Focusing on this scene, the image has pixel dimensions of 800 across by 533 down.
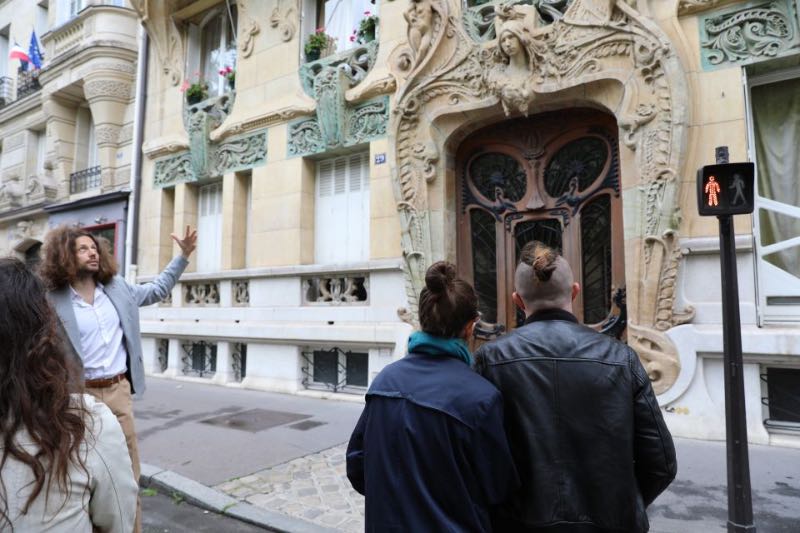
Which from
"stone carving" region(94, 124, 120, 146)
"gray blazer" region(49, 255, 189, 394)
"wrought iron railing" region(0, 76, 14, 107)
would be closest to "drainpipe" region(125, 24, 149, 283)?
"stone carving" region(94, 124, 120, 146)

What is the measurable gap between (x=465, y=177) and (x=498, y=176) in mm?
517

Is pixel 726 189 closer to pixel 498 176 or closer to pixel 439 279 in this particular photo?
pixel 439 279

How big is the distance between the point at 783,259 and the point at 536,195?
9.45 ft

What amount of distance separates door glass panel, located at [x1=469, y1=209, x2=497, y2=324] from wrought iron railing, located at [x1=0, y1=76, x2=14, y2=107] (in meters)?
16.2

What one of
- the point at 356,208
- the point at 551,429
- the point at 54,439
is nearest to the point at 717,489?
the point at 551,429

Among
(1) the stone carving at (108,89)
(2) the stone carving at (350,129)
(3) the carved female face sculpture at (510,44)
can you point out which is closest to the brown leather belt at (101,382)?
(3) the carved female face sculpture at (510,44)

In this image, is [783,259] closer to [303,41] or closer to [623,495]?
[623,495]

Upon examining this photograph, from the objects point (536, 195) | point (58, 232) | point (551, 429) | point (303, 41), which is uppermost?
point (303, 41)

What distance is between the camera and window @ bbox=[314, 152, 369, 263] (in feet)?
28.3

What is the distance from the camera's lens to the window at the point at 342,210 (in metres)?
8.62

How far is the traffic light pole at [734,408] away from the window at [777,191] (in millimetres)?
2757

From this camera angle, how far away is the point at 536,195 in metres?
7.13

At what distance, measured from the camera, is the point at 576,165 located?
22.8 feet

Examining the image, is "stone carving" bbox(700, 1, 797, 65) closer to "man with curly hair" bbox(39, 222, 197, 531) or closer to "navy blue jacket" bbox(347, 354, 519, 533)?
"navy blue jacket" bbox(347, 354, 519, 533)
